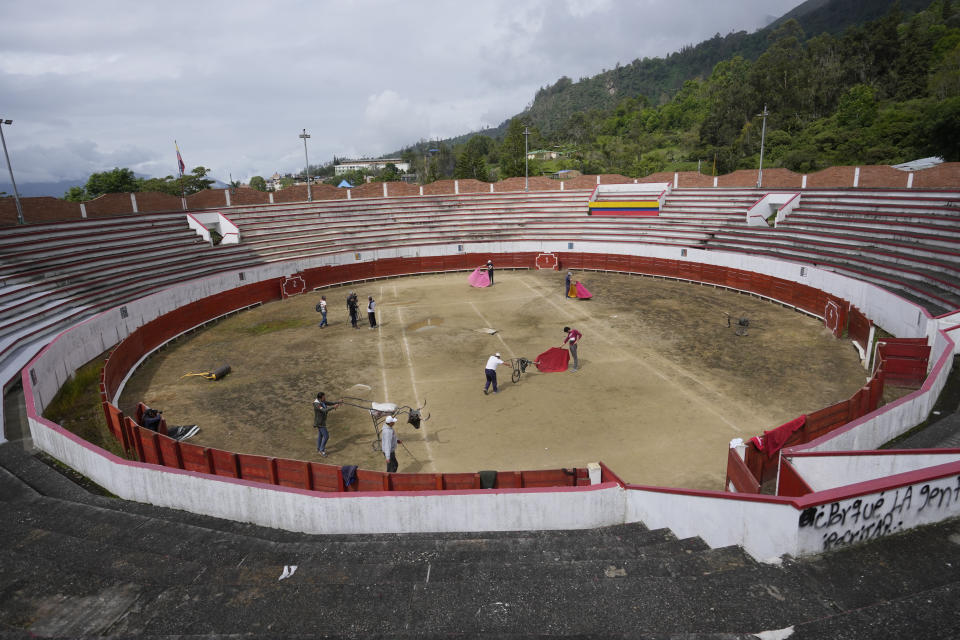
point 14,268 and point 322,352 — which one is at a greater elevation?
point 14,268

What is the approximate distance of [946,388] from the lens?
1275 centimetres

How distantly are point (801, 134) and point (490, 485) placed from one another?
79408 mm

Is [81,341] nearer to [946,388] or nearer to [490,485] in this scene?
[490,485]

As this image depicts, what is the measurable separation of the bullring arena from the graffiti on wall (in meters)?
0.04

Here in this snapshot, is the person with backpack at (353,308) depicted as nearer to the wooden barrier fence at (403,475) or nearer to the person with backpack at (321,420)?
the wooden barrier fence at (403,475)

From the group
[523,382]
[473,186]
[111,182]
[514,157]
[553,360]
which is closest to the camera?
[523,382]

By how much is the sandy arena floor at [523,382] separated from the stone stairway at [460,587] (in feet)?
13.7

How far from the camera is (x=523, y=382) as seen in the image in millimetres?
16625

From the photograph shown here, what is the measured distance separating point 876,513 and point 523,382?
1074 centimetres

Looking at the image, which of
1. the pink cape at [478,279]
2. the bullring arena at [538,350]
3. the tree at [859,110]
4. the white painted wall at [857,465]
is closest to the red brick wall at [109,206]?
the bullring arena at [538,350]

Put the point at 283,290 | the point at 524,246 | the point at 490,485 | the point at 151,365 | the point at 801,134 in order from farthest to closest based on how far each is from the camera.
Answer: the point at 801,134 → the point at 524,246 → the point at 283,290 → the point at 151,365 → the point at 490,485

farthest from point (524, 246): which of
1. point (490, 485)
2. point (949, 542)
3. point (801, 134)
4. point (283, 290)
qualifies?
point (801, 134)

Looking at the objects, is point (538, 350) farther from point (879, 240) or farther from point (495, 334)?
point (879, 240)

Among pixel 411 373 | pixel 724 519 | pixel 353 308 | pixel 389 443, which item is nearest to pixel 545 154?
pixel 353 308
